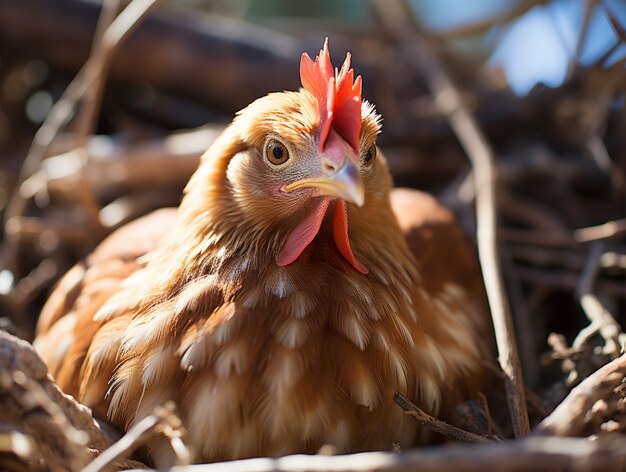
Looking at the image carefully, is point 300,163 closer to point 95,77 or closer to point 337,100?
point 337,100

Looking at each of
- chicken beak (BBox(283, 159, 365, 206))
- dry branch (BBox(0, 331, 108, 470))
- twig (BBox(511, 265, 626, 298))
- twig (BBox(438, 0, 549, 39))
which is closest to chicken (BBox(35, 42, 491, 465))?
chicken beak (BBox(283, 159, 365, 206))

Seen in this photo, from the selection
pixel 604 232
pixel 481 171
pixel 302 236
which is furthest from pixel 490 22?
pixel 302 236

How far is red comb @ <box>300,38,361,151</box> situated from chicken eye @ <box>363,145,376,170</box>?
145 millimetres

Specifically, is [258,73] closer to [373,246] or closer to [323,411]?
[373,246]

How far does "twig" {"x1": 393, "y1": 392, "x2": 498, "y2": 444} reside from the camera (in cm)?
153

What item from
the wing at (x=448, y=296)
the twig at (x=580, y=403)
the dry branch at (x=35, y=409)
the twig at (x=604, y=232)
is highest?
the twig at (x=604, y=232)

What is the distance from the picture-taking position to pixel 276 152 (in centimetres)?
166

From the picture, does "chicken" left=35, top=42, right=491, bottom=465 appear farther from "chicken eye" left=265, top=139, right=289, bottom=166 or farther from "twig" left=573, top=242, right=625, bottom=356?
"twig" left=573, top=242, right=625, bottom=356

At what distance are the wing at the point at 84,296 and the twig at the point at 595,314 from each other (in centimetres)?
120

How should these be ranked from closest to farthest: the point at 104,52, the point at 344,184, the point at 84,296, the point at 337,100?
the point at 344,184 → the point at 337,100 → the point at 84,296 → the point at 104,52

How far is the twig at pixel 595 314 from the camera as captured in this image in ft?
6.13

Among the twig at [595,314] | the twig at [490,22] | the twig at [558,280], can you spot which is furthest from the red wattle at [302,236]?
the twig at [490,22]

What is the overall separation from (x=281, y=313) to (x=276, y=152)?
36 cm

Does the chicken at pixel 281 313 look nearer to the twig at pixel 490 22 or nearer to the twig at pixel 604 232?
the twig at pixel 604 232
